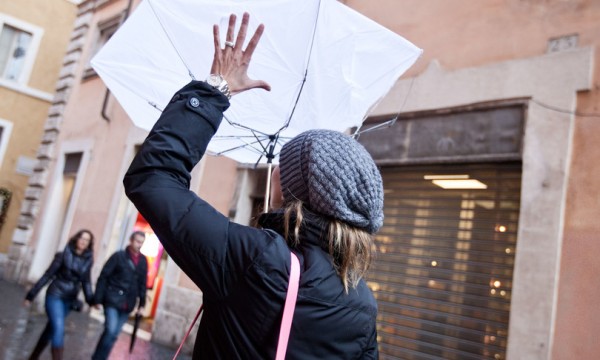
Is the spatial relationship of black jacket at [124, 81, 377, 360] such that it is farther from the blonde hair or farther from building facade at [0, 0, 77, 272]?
building facade at [0, 0, 77, 272]

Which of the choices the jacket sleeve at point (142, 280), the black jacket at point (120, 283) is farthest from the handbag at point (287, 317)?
the jacket sleeve at point (142, 280)

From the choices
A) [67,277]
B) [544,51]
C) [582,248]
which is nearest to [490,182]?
[582,248]

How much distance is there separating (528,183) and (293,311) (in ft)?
15.8

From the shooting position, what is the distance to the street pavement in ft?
23.5

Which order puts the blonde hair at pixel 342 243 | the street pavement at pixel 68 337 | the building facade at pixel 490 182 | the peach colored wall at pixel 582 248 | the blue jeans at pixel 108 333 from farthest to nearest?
1. the street pavement at pixel 68 337
2. the blue jeans at pixel 108 333
3. the building facade at pixel 490 182
4. the peach colored wall at pixel 582 248
5. the blonde hair at pixel 342 243

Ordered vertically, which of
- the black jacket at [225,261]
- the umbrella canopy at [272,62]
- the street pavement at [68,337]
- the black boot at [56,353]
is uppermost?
the umbrella canopy at [272,62]

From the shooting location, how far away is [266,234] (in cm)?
140

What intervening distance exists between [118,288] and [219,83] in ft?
17.6

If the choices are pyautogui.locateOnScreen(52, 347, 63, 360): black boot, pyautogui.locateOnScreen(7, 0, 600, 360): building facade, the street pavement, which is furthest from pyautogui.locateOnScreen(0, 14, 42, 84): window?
pyautogui.locateOnScreen(52, 347, 63, 360): black boot

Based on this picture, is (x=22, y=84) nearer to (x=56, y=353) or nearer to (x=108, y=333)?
(x=108, y=333)

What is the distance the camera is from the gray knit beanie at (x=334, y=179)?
1.51 m

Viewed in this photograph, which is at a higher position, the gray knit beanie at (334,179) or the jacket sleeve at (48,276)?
the gray knit beanie at (334,179)

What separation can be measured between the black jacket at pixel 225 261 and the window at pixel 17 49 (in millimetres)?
18810

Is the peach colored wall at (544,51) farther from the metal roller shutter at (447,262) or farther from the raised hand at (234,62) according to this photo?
the raised hand at (234,62)
